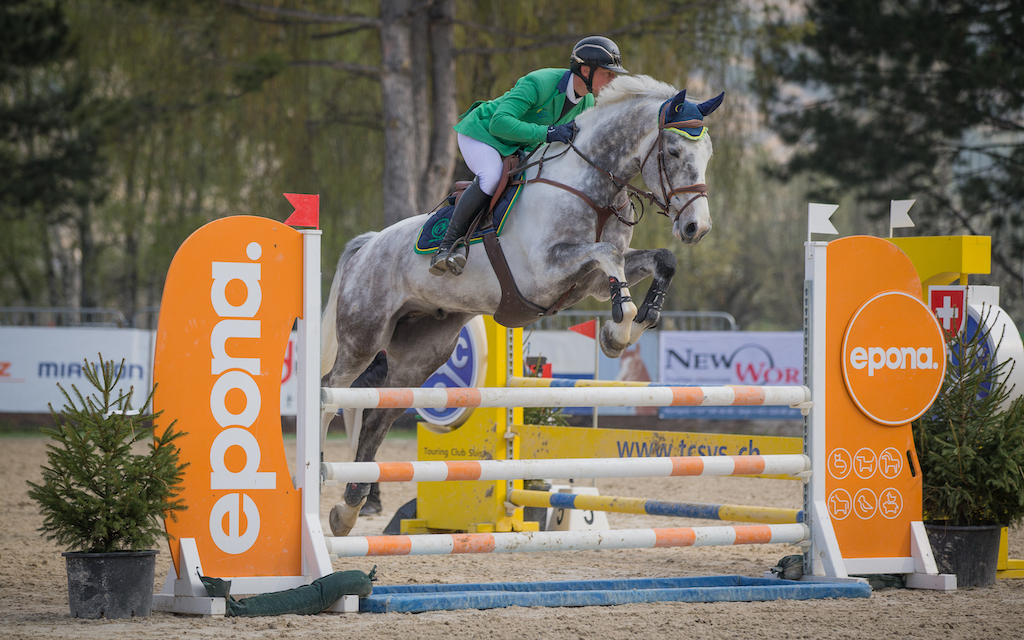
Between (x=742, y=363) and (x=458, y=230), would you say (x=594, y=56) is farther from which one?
(x=742, y=363)

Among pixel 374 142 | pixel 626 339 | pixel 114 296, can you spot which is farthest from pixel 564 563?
pixel 114 296

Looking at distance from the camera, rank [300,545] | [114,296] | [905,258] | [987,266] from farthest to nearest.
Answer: [114,296]
[987,266]
[905,258]
[300,545]

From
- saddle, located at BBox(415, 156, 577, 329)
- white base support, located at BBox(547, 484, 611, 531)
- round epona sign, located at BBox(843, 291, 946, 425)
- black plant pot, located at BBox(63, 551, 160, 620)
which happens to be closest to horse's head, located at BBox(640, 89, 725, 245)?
saddle, located at BBox(415, 156, 577, 329)

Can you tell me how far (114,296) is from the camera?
1011 inches

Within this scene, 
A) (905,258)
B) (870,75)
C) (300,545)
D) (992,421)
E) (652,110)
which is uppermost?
(870,75)

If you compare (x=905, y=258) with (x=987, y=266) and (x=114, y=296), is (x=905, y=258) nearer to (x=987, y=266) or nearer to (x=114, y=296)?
(x=987, y=266)

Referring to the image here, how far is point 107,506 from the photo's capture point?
3.03m

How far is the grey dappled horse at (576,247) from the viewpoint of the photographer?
137 inches

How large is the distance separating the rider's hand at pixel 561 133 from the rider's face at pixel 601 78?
0.21 metres

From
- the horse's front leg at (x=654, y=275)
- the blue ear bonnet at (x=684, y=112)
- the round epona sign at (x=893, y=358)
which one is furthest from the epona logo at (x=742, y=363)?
the blue ear bonnet at (x=684, y=112)

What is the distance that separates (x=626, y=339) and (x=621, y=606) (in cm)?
90

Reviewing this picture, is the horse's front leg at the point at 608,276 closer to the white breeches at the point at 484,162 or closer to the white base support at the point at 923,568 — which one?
the white breeches at the point at 484,162

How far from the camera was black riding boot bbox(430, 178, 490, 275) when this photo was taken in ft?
12.3

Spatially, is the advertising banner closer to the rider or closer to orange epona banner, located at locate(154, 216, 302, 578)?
the rider
